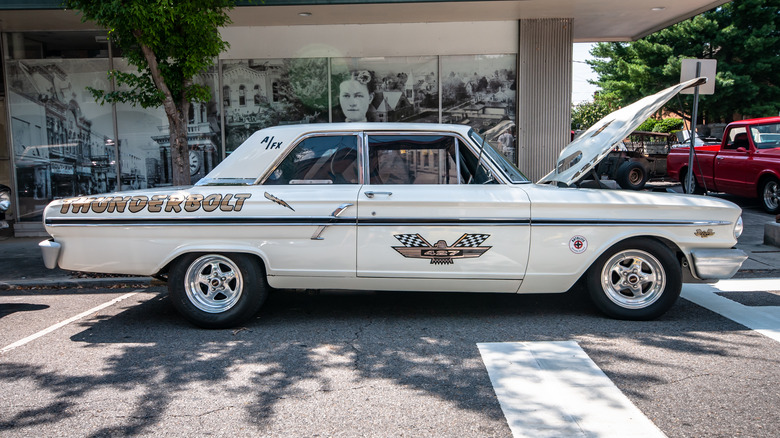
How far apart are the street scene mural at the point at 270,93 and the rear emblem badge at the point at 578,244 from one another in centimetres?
793

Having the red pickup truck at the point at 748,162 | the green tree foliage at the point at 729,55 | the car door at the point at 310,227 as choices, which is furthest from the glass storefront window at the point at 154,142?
the green tree foliage at the point at 729,55

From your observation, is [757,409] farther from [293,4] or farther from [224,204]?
[293,4]

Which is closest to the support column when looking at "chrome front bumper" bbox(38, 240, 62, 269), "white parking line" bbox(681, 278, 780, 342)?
"white parking line" bbox(681, 278, 780, 342)

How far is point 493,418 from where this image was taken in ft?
11.3

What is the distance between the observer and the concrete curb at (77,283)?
738cm

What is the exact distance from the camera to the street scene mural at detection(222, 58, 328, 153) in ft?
39.3

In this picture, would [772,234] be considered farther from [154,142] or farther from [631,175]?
[154,142]

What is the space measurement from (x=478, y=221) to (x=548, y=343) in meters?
1.11

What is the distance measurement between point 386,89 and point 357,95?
592 mm

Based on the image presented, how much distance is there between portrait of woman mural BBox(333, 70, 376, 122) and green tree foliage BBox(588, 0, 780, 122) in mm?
16005

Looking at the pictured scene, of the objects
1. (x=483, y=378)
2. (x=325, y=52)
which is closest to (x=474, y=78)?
(x=325, y=52)

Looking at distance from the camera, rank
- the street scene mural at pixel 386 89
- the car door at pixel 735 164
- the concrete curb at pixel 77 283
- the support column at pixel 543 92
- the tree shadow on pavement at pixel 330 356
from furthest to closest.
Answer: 1. the car door at pixel 735 164
2. the street scene mural at pixel 386 89
3. the support column at pixel 543 92
4. the concrete curb at pixel 77 283
5. the tree shadow on pavement at pixel 330 356

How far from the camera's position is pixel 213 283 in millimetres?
5207

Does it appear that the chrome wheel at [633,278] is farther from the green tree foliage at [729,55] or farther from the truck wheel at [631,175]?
the green tree foliage at [729,55]
